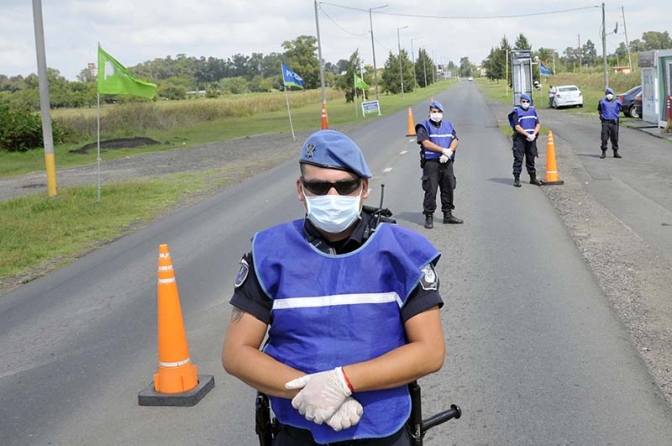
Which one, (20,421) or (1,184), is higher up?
(1,184)

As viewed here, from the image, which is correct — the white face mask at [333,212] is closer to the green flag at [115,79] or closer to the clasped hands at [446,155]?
the clasped hands at [446,155]

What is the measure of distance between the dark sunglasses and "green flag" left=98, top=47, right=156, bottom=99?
598 inches

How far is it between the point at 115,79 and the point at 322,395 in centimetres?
1613

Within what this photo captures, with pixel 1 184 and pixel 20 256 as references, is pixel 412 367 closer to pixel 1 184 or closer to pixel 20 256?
pixel 20 256

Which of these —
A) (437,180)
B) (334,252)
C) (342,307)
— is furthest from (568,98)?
(342,307)

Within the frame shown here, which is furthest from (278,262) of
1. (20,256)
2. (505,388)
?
(20,256)

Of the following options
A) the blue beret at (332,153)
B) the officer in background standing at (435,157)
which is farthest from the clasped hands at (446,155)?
the blue beret at (332,153)

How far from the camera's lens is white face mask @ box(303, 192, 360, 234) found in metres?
2.65

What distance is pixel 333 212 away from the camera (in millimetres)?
2654

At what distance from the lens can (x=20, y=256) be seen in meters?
12.3

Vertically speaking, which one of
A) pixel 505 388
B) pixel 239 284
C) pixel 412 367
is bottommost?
pixel 505 388

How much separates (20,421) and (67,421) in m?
0.36

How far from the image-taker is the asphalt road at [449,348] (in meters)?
5.25

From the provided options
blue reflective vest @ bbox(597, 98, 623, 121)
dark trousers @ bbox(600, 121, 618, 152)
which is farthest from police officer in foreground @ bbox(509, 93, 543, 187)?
dark trousers @ bbox(600, 121, 618, 152)
